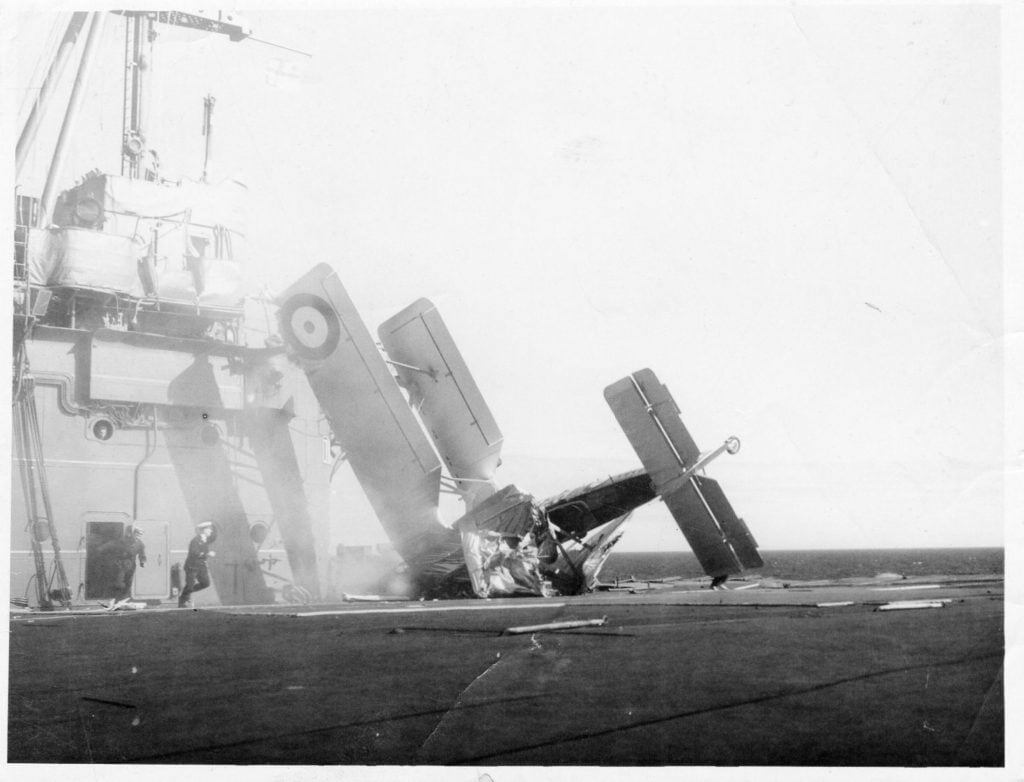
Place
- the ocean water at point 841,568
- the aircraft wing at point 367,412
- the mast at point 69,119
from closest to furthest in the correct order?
1. the mast at point 69,119
2. the aircraft wing at point 367,412
3. the ocean water at point 841,568

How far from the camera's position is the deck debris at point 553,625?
23.3 feet

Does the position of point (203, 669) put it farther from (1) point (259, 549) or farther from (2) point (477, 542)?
(1) point (259, 549)

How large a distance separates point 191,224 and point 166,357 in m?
2.24

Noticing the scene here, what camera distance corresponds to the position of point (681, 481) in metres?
13.1

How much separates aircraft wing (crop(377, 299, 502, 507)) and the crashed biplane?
0.05 ft

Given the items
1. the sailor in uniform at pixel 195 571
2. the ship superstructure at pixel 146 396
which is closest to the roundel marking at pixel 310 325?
the ship superstructure at pixel 146 396

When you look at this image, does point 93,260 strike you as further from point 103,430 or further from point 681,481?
point 681,481

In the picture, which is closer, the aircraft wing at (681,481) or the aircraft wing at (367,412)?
the aircraft wing at (681,481)

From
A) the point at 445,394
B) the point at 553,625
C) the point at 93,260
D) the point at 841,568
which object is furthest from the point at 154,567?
the point at 841,568

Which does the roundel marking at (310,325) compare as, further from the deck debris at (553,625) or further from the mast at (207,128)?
the deck debris at (553,625)

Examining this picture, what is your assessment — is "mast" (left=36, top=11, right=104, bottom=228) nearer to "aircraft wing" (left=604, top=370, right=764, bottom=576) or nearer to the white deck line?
the white deck line

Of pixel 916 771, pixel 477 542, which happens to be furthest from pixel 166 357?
pixel 916 771

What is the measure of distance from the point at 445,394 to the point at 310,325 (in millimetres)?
2406

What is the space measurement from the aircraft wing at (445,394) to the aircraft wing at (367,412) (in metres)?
0.37
